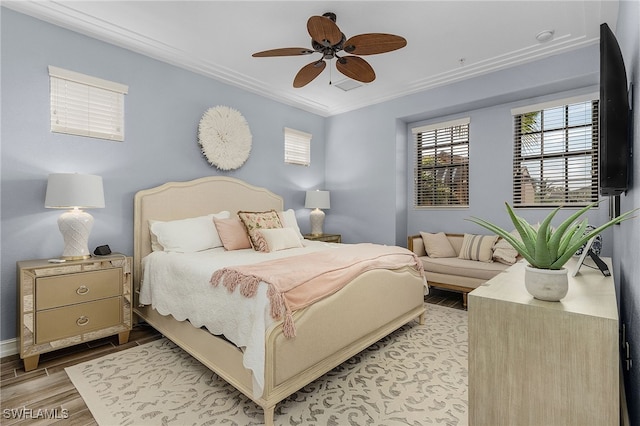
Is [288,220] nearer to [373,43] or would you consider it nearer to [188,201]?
[188,201]

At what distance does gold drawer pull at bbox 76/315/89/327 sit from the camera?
8.10 feet

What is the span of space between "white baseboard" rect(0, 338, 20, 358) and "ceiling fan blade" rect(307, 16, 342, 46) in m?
3.40

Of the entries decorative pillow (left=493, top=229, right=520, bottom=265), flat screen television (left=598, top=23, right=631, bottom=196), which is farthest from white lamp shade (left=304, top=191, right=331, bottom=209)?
flat screen television (left=598, top=23, right=631, bottom=196)

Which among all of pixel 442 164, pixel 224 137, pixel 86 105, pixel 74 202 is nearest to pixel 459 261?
pixel 442 164

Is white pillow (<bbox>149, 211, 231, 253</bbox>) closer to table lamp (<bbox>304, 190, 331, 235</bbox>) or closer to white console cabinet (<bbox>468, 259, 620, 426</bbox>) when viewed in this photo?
table lamp (<bbox>304, 190, 331, 235</bbox>)

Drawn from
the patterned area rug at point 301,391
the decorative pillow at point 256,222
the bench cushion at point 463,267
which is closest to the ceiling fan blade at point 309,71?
the decorative pillow at point 256,222

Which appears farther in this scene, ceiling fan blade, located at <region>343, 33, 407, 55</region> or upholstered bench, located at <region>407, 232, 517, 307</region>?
upholstered bench, located at <region>407, 232, 517, 307</region>

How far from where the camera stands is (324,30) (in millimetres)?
2217

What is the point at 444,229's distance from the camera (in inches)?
181

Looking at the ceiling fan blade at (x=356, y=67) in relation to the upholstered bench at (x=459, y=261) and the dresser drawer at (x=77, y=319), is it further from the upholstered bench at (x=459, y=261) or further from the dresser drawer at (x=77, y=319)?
the dresser drawer at (x=77, y=319)

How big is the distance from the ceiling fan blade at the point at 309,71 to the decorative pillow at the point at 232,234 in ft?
5.20

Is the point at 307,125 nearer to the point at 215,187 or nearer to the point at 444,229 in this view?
→ the point at 215,187

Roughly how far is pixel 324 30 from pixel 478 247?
317cm

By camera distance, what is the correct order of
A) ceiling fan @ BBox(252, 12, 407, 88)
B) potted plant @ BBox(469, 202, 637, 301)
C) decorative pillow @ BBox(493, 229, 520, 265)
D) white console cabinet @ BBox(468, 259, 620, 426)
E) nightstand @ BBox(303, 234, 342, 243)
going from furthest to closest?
nightstand @ BBox(303, 234, 342, 243)
decorative pillow @ BBox(493, 229, 520, 265)
ceiling fan @ BBox(252, 12, 407, 88)
potted plant @ BBox(469, 202, 637, 301)
white console cabinet @ BBox(468, 259, 620, 426)
